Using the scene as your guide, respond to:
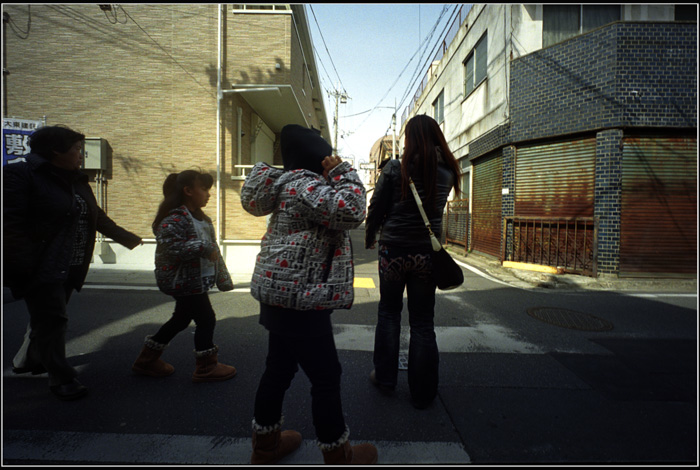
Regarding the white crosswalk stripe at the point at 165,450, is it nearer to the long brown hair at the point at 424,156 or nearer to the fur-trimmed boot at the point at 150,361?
the fur-trimmed boot at the point at 150,361

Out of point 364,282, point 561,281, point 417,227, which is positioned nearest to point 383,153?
point 417,227

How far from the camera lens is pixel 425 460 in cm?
200

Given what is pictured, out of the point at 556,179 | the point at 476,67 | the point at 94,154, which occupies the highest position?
the point at 476,67

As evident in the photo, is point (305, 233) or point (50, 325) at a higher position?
point (305, 233)

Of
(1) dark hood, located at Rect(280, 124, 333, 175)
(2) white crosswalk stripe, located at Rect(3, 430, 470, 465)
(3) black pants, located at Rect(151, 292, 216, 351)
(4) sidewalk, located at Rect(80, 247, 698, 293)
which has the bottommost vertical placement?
(2) white crosswalk stripe, located at Rect(3, 430, 470, 465)

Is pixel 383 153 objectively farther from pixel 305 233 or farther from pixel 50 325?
pixel 50 325

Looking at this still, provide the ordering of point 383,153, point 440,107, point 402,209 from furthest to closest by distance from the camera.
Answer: point 440,107
point 383,153
point 402,209

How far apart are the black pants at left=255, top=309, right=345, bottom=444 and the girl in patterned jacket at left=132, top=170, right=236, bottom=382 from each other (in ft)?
3.98

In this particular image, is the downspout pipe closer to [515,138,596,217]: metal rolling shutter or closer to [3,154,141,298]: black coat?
[3,154,141,298]: black coat

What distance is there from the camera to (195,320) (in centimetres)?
283

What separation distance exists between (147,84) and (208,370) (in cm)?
822

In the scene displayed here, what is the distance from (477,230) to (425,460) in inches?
425

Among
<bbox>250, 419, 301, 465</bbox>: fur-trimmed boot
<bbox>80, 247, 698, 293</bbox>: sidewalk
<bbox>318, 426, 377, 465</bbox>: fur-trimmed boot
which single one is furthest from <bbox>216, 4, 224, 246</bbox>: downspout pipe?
<bbox>318, 426, 377, 465</bbox>: fur-trimmed boot

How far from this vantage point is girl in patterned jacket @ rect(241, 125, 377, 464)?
64.9 inches
